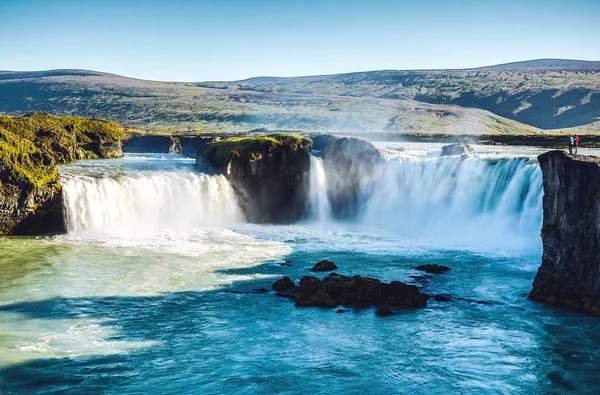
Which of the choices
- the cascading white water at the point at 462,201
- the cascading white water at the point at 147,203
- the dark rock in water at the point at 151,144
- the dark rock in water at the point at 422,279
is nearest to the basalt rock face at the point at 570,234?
the dark rock in water at the point at 422,279

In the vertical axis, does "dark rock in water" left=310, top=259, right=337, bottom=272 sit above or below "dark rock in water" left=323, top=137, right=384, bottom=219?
below

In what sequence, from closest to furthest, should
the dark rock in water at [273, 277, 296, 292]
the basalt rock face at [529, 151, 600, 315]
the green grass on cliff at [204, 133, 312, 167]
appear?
the basalt rock face at [529, 151, 600, 315], the dark rock in water at [273, 277, 296, 292], the green grass on cliff at [204, 133, 312, 167]

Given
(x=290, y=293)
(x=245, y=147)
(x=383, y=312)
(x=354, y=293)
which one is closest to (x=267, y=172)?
(x=245, y=147)

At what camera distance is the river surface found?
22312 millimetres

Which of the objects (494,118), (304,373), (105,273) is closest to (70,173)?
(105,273)

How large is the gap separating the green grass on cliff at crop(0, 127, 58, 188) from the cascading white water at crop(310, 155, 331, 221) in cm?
2613

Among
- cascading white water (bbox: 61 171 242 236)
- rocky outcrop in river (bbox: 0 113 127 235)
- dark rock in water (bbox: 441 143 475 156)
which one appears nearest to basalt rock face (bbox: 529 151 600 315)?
cascading white water (bbox: 61 171 242 236)

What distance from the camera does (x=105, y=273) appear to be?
118ft

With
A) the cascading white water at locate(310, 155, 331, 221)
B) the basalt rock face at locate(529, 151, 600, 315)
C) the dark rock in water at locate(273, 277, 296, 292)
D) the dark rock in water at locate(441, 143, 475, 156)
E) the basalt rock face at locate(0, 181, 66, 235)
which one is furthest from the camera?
the dark rock in water at locate(441, 143, 475, 156)

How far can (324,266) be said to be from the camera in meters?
38.8

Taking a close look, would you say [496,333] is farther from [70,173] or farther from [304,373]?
[70,173]

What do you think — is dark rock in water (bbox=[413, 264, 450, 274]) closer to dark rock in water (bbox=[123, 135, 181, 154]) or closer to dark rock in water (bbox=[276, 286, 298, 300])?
dark rock in water (bbox=[276, 286, 298, 300])

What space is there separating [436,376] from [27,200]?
119ft

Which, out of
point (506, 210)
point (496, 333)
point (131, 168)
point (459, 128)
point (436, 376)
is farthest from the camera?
point (459, 128)
